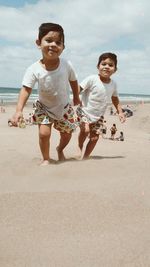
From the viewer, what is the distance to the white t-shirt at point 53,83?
4062 mm

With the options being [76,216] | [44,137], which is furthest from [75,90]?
[76,216]

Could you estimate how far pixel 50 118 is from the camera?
14.1 feet

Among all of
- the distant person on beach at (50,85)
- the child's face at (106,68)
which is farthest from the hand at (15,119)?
the child's face at (106,68)

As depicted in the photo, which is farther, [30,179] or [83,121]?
[83,121]

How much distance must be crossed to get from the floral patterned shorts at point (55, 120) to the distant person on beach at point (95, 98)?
0.39m

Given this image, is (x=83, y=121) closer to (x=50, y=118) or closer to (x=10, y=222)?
(x=50, y=118)

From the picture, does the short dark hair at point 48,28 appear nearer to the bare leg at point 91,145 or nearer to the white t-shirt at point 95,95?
the white t-shirt at point 95,95

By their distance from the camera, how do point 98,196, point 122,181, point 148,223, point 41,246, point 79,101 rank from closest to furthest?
point 41,246
point 148,223
point 98,196
point 122,181
point 79,101

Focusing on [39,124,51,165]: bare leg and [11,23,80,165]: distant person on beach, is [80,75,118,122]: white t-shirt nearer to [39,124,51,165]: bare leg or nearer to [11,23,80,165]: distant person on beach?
[11,23,80,165]: distant person on beach

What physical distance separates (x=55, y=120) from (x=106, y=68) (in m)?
1.06

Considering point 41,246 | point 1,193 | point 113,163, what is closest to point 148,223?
point 41,246

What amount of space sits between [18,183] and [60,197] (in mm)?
547

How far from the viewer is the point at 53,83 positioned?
13.5ft

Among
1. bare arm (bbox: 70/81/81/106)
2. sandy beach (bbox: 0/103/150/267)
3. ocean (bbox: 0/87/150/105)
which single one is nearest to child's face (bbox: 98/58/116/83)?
bare arm (bbox: 70/81/81/106)
